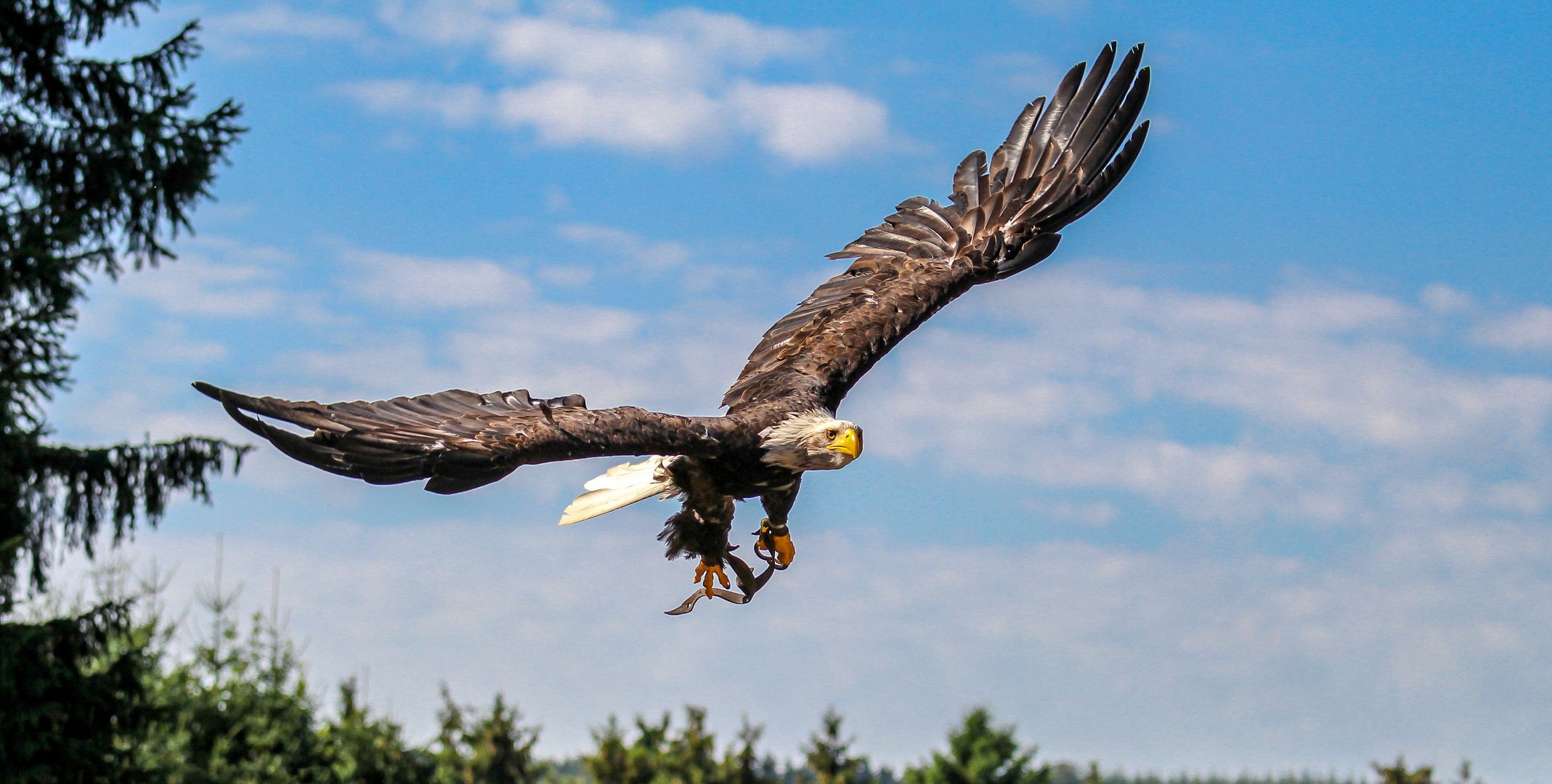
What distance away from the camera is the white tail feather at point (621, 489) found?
6.72 m

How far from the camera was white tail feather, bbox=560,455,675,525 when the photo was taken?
672 centimetres

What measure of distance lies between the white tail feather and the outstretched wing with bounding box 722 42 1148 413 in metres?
0.78

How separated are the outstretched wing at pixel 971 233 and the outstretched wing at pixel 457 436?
148cm

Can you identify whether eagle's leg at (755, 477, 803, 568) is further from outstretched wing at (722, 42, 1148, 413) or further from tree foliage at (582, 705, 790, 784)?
tree foliage at (582, 705, 790, 784)

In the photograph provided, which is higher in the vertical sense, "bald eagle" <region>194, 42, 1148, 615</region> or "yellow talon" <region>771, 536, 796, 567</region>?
"bald eagle" <region>194, 42, 1148, 615</region>

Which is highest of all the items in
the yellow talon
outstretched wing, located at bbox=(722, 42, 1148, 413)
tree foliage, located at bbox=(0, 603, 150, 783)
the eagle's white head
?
outstretched wing, located at bbox=(722, 42, 1148, 413)

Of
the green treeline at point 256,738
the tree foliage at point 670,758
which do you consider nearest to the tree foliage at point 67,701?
the green treeline at point 256,738

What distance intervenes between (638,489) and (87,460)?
27.0ft

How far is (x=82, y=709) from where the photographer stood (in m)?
12.8

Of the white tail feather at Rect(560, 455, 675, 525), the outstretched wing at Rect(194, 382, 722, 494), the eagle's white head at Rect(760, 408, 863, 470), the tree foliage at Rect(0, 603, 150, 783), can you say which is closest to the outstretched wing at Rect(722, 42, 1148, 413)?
the white tail feather at Rect(560, 455, 675, 525)

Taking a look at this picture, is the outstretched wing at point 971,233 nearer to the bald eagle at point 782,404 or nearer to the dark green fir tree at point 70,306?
the bald eagle at point 782,404

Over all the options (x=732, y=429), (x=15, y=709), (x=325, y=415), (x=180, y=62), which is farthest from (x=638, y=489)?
(x=180, y=62)

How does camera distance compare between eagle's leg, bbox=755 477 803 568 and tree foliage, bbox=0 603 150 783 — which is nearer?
eagle's leg, bbox=755 477 803 568

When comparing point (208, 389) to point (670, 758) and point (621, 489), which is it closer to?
point (621, 489)
